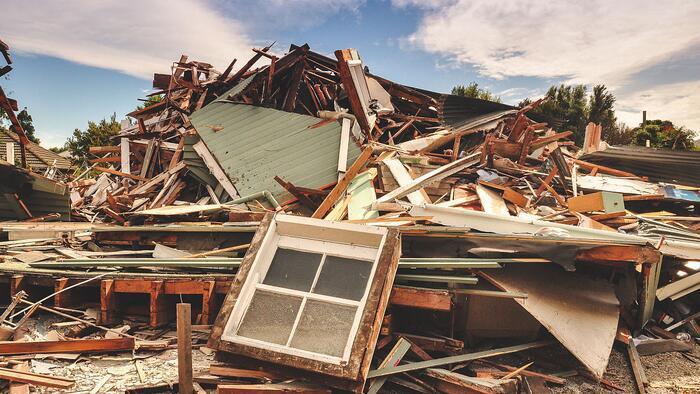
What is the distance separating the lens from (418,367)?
319cm

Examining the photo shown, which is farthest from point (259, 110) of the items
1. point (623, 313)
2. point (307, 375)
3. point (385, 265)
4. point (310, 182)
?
point (623, 313)

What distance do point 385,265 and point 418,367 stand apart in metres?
0.80

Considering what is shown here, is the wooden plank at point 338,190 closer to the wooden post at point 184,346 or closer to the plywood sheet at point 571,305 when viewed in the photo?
the plywood sheet at point 571,305

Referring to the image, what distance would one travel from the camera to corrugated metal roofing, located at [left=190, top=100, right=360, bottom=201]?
6637 millimetres

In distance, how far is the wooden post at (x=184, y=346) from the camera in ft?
8.94

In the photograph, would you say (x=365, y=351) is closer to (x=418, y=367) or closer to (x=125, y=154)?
(x=418, y=367)

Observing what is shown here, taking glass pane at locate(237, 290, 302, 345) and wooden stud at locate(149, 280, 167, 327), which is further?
wooden stud at locate(149, 280, 167, 327)

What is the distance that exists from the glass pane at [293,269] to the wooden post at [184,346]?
924 millimetres

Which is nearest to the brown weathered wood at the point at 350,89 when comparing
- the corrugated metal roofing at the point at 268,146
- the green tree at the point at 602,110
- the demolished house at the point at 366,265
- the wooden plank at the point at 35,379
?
the demolished house at the point at 366,265

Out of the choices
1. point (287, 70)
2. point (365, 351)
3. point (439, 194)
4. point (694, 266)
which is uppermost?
point (287, 70)

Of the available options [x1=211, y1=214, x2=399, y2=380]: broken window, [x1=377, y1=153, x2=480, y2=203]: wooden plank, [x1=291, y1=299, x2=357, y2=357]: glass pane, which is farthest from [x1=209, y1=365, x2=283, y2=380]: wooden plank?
[x1=377, y1=153, x2=480, y2=203]: wooden plank

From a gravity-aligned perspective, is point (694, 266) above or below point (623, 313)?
above

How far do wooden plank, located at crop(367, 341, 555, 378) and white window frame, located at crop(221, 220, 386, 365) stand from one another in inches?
15.2

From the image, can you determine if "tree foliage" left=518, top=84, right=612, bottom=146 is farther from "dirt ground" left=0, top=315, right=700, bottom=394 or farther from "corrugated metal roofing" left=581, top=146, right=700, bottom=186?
"dirt ground" left=0, top=315, right=700, bottom=394
